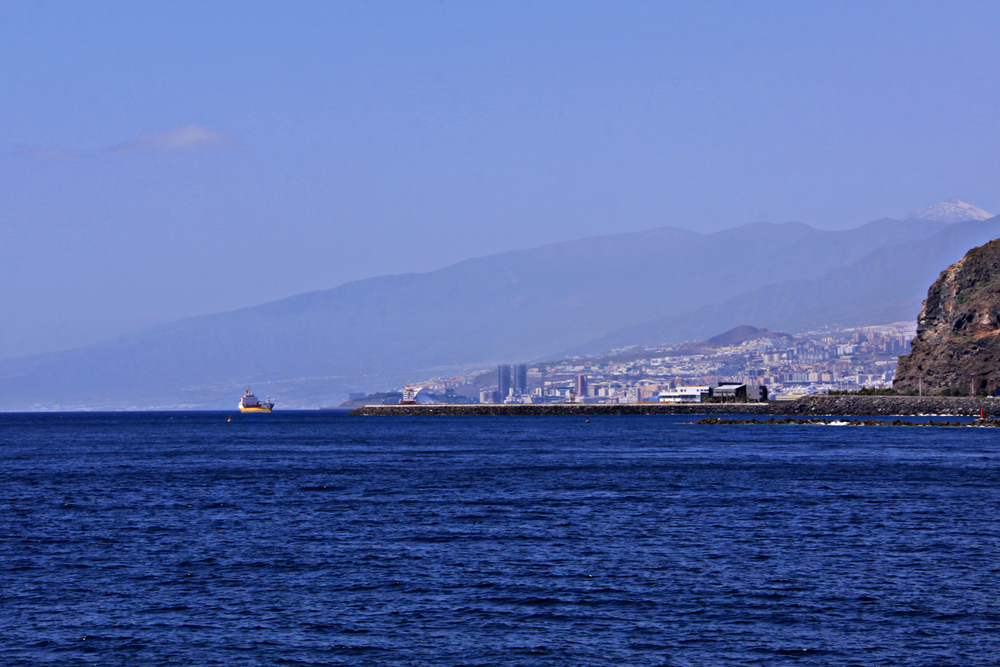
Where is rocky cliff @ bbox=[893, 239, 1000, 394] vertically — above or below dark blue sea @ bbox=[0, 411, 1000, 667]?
above

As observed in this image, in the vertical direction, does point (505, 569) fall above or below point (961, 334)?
below

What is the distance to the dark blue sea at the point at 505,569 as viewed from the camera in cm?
2191

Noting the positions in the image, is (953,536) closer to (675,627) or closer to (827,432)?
(675,627)

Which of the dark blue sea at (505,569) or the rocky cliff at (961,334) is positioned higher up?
the rocky cliff at (961,334)

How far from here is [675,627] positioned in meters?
23.2

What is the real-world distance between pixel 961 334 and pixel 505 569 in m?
148

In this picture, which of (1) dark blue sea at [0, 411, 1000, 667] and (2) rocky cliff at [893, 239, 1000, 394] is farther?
(2) rocky cliff at [893, 239, 1000, 394]

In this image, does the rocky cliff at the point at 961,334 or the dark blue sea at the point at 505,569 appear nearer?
the dark blue sea at the point at 505,569

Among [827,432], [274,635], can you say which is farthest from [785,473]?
[827,432]

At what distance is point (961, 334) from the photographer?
160 metres

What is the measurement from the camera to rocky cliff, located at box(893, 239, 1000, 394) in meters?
154

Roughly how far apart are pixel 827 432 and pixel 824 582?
96444 mm

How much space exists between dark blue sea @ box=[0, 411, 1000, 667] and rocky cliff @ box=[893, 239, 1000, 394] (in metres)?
102

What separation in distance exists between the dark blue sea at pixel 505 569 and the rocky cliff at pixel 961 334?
4019 inches
